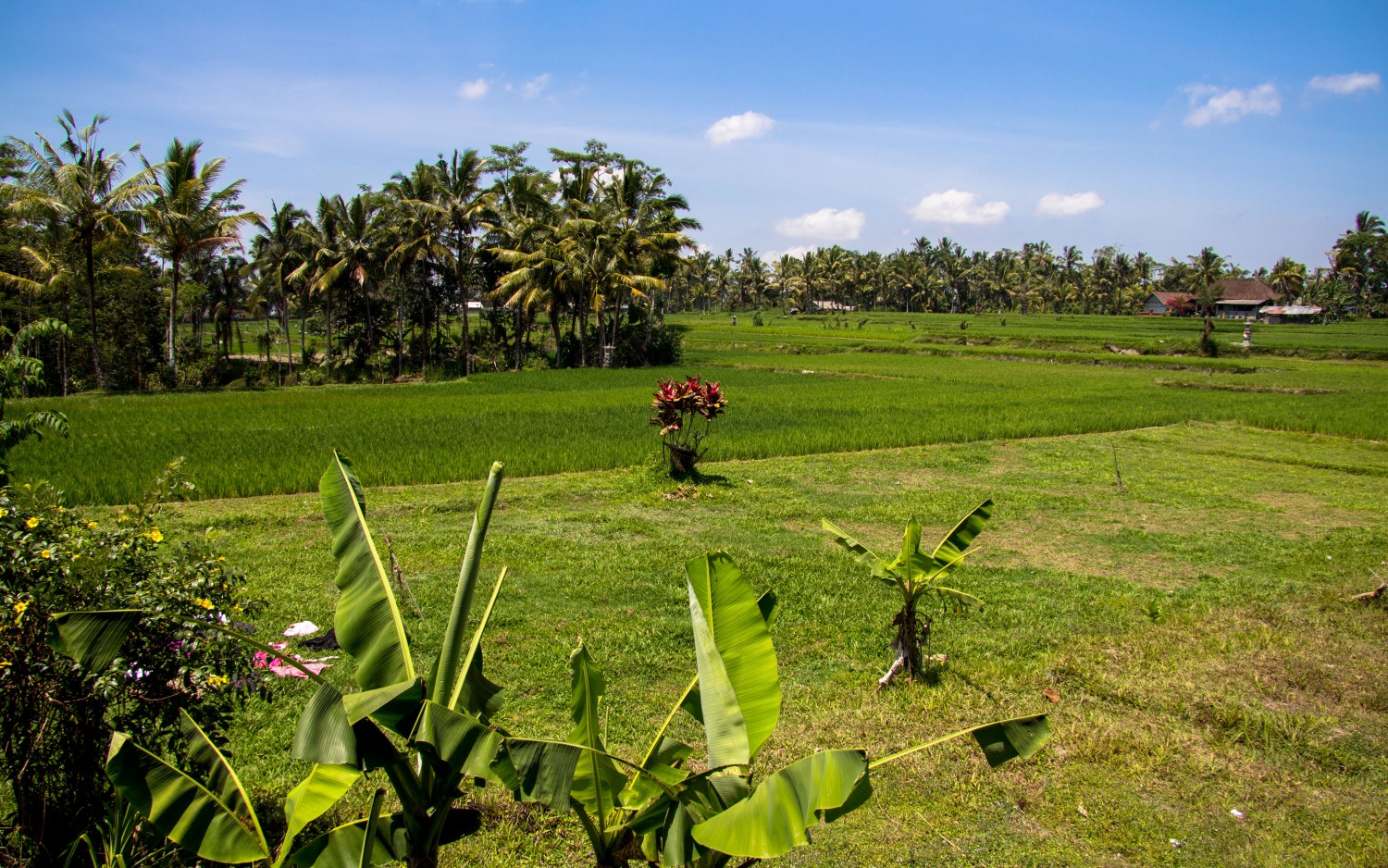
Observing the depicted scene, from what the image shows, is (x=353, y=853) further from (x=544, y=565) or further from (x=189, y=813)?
(x=544, y=565)

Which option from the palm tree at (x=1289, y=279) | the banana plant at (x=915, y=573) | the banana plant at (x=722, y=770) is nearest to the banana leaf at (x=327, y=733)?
the banana plant at (x=722, y=770)

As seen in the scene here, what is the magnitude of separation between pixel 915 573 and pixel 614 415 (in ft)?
48.0

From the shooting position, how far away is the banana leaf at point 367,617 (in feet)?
8.56

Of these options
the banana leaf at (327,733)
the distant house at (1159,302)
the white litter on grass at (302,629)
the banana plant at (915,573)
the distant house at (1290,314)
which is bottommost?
the white litter on grass at (302,629)

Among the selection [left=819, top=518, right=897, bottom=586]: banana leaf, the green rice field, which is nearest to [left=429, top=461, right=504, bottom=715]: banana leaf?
[left=819, top=518, right=897, bottom=586]: banana leaf

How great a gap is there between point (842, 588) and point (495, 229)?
1268 inches

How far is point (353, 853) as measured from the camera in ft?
7.70

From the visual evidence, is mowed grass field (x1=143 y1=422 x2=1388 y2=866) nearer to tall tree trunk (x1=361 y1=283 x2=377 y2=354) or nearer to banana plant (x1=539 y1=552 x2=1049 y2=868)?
banana plant (x1=539 y1=552 x2=1049 y2=868)

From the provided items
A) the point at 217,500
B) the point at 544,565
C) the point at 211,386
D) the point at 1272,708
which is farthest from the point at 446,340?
the point at 1272,708

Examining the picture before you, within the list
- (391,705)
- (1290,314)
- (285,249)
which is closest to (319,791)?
(391,705)

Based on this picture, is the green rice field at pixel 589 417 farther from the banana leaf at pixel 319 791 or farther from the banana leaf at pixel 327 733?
the banana leaf at pixel 327 733

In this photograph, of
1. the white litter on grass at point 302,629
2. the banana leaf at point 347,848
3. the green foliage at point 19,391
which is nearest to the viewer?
the banana leaf at point 347,848

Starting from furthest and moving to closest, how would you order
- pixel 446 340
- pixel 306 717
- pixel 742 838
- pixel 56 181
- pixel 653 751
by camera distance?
pixel 446 340 → pixel 56 181 → pixel 653 751 → pixel 306 717 → pixel 742 838

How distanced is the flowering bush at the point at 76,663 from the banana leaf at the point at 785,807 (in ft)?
5.70
